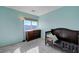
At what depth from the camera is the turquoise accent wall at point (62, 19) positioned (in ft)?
7.75

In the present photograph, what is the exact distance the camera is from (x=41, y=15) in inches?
141

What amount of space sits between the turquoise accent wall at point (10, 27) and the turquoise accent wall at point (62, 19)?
1.14 metres

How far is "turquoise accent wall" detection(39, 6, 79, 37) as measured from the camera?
236cm

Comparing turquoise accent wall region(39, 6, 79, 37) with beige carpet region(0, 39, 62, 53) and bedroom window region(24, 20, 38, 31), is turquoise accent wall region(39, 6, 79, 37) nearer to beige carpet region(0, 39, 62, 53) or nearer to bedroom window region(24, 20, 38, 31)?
bedroom window region(24, 20, 38, 31)

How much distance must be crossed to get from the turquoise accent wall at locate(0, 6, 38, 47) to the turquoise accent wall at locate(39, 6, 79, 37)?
114 cm

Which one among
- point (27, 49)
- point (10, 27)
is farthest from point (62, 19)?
point (10, 27)

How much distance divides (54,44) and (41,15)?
5.97 ft

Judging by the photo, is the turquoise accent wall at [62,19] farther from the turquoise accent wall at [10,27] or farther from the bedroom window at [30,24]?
the turquoise accent wall at [10,27]

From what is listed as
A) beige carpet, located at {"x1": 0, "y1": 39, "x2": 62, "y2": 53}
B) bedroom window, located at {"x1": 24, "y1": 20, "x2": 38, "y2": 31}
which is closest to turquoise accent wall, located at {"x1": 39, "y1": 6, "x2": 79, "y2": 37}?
bedroom window, located at {"x1": 24, "y1": 20, "x2": 38, "y2": 31}

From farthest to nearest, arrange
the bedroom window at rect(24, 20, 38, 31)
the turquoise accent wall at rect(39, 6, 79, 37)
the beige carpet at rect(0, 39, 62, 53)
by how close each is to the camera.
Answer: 1. the bedroom window at rect(24, 20, 38, 31)
2. the turquoise accent wall at rect(39, 6, 79, 37)
3. the beige carpet at rect(0, 39, 62, 53)

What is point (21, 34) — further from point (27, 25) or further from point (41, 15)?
point (41, 15)
